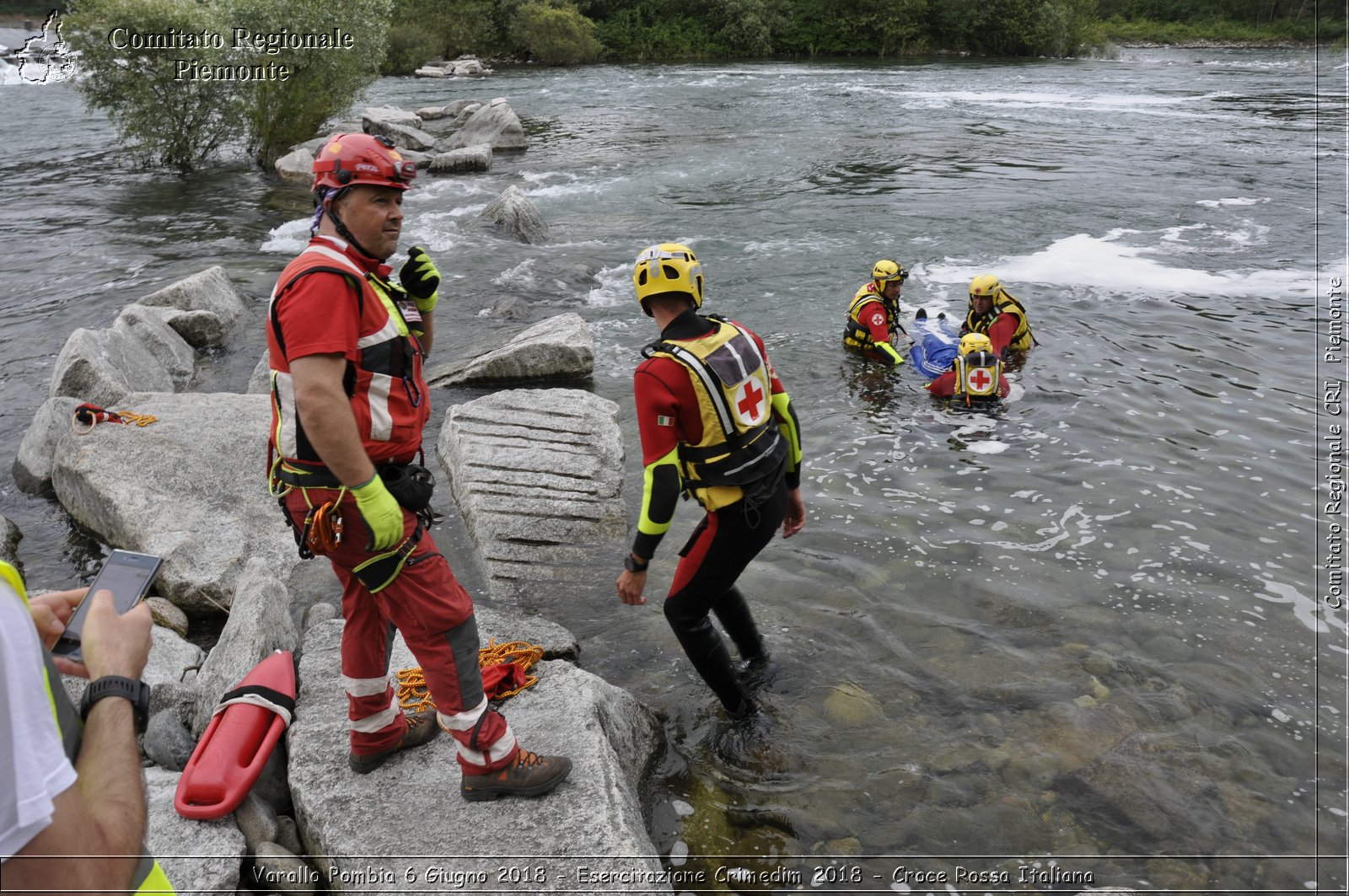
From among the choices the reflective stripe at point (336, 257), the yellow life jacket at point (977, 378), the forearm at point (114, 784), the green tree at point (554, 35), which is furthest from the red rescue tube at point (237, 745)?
the green tree at point (554, 35)

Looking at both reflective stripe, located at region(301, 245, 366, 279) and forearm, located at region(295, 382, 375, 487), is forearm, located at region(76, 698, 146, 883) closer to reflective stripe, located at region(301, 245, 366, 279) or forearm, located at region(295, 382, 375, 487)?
forearm, located at region(295, 382, 375, 487)

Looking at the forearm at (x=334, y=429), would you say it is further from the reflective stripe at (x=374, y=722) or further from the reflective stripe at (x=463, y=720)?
the reflective stripe at (x=374, y=722)

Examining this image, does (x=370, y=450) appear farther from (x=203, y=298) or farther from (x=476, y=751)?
(x=203, y=298)

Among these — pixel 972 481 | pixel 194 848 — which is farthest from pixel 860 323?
pixel 194 848

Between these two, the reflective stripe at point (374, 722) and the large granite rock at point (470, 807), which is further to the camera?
the reflective stripe at point (374, 722)

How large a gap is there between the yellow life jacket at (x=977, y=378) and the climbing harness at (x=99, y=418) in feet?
24.6

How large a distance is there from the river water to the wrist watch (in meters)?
2.82

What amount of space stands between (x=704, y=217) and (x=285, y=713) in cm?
1352

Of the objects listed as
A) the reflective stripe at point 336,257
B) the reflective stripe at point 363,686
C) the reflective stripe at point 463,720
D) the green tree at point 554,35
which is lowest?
the reflective stripe at point 463,720

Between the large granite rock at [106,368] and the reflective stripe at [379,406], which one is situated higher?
the reflective stripe at [379,406]

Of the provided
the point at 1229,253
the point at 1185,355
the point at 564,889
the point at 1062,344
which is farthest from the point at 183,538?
the point at 1229,253

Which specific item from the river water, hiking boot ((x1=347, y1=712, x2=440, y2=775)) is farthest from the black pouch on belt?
the river water

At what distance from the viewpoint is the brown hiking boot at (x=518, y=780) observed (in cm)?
391

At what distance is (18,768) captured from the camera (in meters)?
1.71
